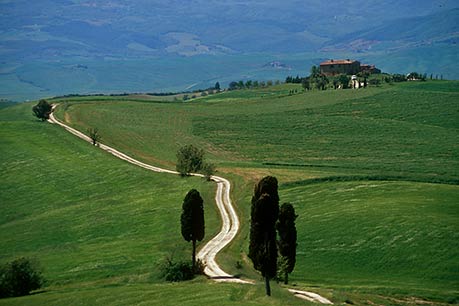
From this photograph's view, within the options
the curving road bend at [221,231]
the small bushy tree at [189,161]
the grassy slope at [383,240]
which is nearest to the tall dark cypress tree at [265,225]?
the curving road bend at [221,231]

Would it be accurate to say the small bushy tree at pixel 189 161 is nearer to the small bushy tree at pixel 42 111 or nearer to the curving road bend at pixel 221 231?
the curving road bend at pixel 221 231

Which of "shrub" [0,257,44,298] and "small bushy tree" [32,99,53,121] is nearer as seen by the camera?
"shrub" [0,257,44,298]

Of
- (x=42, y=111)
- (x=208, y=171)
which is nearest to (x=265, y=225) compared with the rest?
(x=208, y=171)

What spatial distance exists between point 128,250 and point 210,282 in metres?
17.7

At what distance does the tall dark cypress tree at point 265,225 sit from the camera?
43000 mm

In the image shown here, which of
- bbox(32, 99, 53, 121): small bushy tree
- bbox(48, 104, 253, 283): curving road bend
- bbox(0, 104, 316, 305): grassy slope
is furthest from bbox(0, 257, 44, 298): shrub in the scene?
bbox(32, 99, 53, 121): small bushy tree

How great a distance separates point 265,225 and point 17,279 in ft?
79.0

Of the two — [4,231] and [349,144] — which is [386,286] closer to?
[4,231]

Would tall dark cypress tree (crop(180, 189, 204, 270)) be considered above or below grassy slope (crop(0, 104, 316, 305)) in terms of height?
above

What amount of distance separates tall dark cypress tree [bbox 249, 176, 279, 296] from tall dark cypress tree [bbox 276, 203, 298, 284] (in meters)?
6.76

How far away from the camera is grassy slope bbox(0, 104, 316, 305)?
52062 millimetres

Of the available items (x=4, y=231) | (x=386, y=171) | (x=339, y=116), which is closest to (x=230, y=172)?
(x=386, y=171)

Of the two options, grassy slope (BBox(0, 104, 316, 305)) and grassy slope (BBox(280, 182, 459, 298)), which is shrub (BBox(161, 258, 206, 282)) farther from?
grassy slope (BBox(280, 182, 459, 298))

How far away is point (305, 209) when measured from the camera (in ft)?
243
